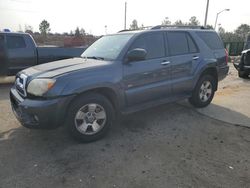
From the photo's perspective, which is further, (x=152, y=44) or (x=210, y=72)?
(x=210, y=72)

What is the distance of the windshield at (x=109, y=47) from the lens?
4304 millimetres

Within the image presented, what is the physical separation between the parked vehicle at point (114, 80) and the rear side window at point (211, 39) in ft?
0.09

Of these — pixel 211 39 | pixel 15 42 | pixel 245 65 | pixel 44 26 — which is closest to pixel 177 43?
pixel 211 39

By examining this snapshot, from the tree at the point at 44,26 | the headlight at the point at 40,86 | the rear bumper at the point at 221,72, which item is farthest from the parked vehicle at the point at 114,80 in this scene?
the tree at the point at 44,26

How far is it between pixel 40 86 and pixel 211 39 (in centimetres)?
421

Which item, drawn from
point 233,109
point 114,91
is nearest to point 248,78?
point 233,109

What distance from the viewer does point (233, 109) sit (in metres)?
5.72

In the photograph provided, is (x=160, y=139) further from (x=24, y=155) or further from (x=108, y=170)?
(x=24, y=155)

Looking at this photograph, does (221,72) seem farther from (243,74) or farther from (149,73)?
(243,74)

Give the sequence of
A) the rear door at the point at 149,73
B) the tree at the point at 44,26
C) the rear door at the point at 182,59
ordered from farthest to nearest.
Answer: the tree at the point at 44,26, the rear door at the point at 182,59, the rear door at the point at 149,73

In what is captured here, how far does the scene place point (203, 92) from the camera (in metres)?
5.72

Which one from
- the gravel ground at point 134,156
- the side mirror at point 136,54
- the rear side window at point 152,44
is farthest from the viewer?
the rear side window at point 152,44

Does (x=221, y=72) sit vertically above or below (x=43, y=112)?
above

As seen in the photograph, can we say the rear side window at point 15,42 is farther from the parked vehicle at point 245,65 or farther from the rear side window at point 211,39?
the parked vehicle at point 245,65
